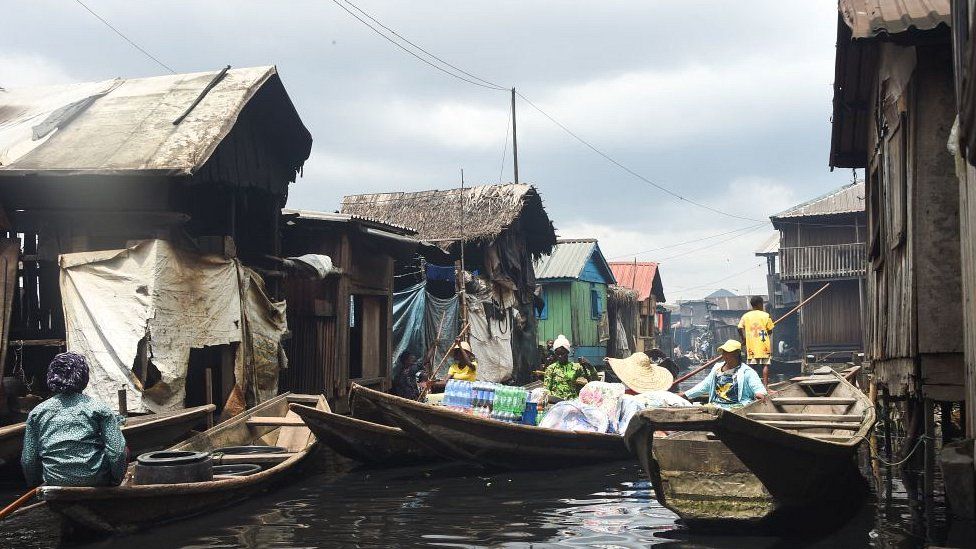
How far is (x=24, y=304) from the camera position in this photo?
10836 mm

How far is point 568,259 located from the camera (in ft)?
96.3

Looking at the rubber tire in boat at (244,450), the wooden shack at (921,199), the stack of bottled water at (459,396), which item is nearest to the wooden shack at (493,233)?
the stack of bottled water at (459,396)

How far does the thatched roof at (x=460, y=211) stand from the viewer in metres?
19.0

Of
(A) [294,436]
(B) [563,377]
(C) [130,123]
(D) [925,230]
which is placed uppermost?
(C) [130,123]

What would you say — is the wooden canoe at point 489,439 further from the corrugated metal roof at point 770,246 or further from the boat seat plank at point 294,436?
the corrugated metal roof at point 770,246

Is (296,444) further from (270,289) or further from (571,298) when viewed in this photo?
(571,298)

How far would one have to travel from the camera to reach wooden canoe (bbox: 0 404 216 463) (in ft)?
28.1

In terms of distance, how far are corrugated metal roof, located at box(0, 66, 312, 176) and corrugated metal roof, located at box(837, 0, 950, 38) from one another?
7101 millimetres

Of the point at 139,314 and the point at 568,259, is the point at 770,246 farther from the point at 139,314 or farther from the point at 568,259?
the point at 139,314

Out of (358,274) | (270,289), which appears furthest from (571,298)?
(270,289)

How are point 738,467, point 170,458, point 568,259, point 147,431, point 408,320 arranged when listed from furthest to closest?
point 568,259 < point 408,320 < point 147,431 < point 170,458 < point 738,467

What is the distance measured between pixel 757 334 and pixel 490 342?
23.6 feet

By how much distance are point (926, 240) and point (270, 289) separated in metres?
9.05

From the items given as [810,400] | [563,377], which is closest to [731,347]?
[810,400]
